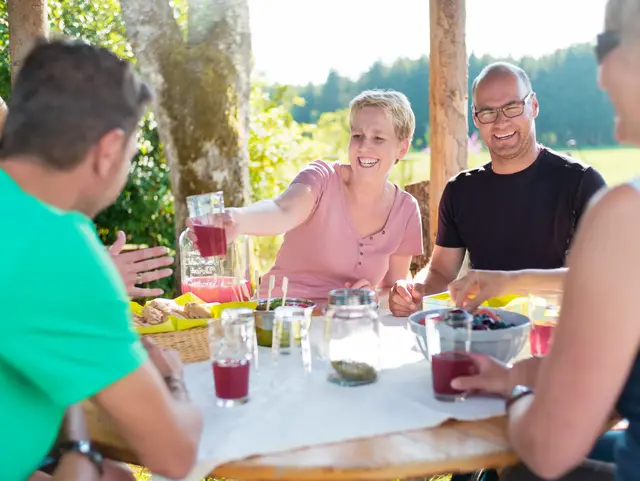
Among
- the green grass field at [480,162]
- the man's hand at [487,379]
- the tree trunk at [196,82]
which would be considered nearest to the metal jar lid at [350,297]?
the man's hand at [487,379]

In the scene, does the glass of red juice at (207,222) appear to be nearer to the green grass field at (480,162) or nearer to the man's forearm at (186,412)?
the man's forearm at (186,412)

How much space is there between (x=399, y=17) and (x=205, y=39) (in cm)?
1337

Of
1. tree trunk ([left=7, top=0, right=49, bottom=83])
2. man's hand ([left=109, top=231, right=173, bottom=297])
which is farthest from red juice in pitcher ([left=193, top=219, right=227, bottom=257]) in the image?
tree trunk ([left=7, top=0, right=49, bottom=83])

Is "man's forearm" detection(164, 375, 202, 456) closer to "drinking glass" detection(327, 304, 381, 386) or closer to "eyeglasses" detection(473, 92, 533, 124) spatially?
"drinking glass" detection(327, 304, 381, 386)

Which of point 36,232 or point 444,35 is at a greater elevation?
point 444,35

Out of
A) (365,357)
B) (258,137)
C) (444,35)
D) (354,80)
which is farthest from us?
(354,80)

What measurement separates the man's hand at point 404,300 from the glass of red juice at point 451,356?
0.80m

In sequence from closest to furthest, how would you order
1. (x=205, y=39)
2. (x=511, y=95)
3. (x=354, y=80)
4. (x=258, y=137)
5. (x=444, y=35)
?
(x=511, y=95) < (x=444, y=35) < (x=205, y=39) < (x=258, y=137) < (x=354, y=80)

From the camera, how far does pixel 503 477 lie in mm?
1847

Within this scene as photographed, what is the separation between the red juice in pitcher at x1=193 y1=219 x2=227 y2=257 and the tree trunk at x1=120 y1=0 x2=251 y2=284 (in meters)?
2.89

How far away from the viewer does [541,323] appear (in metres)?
2.07

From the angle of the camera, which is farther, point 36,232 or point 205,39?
point 205,39

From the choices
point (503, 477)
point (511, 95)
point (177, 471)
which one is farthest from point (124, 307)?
point (511, 95)

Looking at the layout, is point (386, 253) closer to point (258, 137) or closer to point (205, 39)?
point (205, 39)
